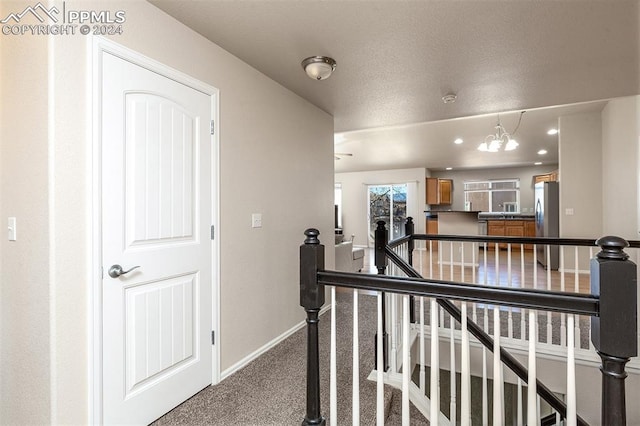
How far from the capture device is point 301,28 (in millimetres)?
2033

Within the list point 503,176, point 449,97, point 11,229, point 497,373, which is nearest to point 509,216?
point 503,176

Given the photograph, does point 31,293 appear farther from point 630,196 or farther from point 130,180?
point 630,196

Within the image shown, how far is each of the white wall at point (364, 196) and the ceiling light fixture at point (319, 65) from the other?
785 centimetres

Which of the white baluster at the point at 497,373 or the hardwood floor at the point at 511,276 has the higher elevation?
the white baluster at the point at 497,373

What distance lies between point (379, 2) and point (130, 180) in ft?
5.50

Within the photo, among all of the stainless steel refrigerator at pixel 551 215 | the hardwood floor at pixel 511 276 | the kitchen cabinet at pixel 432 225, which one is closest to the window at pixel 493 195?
the kitchen cabinet at pixel 432 225

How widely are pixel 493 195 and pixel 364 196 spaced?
4.12 metres

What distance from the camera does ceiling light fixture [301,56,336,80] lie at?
2.36 m

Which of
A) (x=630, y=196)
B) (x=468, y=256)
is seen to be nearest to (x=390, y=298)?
(x=630, y=196)

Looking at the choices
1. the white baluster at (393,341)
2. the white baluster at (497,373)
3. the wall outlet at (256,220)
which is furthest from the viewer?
the wall outlet at (256,220)

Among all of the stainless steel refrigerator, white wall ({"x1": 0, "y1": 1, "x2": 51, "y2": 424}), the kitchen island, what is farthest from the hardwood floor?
white wall ({"x1": 0, "y1": 1, "x2": 51, "y2": 424})

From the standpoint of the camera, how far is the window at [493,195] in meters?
9.99

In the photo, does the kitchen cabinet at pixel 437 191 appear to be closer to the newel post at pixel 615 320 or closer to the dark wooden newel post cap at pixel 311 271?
the dark wooden newel post cap at pixel 311 271

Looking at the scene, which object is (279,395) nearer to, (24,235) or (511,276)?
(24,235)
